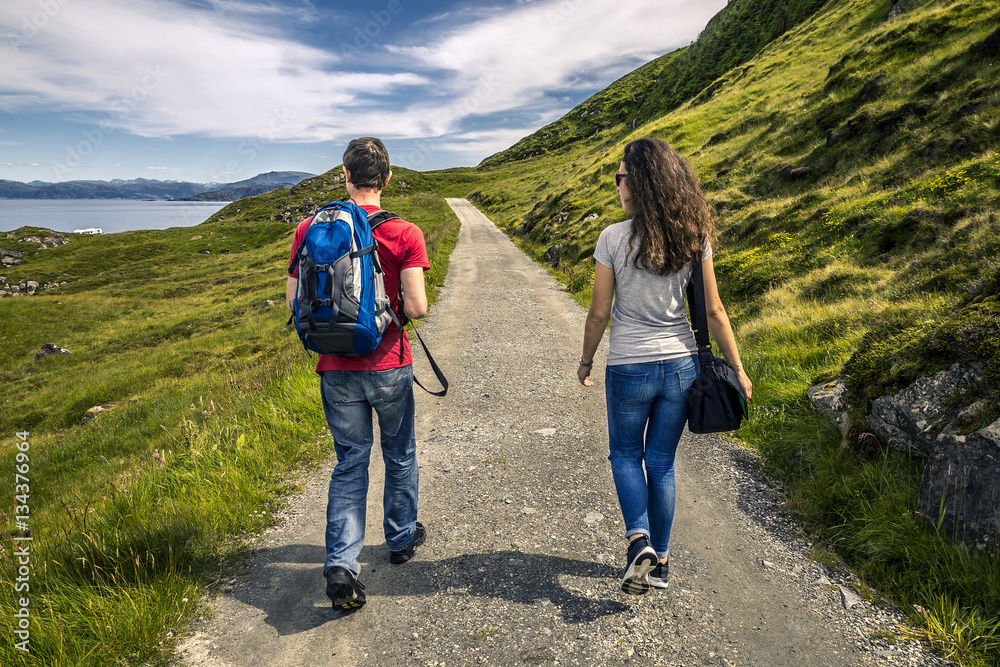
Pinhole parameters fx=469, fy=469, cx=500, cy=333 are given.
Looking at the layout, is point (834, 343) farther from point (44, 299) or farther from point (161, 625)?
point (44, 299)

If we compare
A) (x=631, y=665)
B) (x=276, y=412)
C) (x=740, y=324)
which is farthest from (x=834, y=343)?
(x=276, y=412)

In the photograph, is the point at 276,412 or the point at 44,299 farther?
the point at 44,299

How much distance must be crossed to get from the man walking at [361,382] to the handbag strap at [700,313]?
1.76 meters

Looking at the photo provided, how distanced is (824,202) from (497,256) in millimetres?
15594

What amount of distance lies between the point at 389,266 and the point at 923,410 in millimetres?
4327

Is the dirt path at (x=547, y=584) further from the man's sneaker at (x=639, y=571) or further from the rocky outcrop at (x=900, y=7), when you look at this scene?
the rocky outcrop at (x=900, y=7)

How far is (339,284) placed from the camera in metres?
2.81

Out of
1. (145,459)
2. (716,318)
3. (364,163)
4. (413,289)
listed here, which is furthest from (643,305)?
(145,459)

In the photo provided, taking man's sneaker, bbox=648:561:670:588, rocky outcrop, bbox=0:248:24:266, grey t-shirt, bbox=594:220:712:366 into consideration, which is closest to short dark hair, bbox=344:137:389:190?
grey t-shirt, bbox=594:220:712:366

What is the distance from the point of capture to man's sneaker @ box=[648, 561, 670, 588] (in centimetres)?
325

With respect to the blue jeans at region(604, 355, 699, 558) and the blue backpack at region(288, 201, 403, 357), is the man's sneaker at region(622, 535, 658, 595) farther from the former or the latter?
the blue backpack at region(288, 201, 403, 357)

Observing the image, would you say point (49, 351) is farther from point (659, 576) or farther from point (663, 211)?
point (663, 211)

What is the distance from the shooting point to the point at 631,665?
9.01ft

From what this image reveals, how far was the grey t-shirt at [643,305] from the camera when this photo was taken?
118 inches
